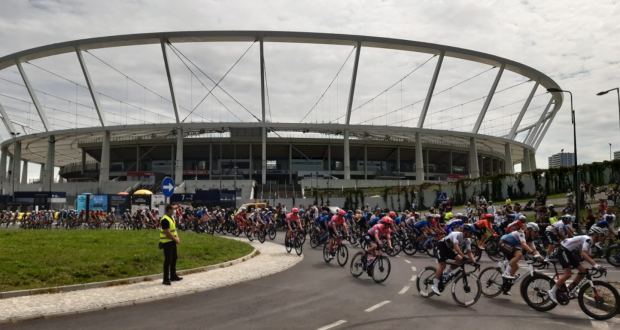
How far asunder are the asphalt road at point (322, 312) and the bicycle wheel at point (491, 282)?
5.2 inches

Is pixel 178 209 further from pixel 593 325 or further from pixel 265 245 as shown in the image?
pixel 593 325

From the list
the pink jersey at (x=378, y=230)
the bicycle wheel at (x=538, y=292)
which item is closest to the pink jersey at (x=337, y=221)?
the pink jersey at (x=378, y=230)

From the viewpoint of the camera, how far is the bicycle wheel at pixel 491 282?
376 inches

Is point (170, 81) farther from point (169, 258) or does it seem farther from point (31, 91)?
point (169, 258)

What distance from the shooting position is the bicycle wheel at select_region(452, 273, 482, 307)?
28.9ft

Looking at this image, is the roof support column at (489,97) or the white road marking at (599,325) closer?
the white road marking at (599,325)

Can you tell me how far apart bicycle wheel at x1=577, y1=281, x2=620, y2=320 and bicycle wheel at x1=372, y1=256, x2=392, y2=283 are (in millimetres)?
4392

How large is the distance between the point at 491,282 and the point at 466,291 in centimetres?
112

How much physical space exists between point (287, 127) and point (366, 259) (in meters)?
51.3

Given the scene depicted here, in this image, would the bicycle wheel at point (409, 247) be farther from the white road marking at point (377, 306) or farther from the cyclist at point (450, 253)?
the white road marking at point (377, 306)

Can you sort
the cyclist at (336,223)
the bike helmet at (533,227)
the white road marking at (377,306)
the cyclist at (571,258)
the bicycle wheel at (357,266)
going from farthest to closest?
the cyclist at (336,223), the bicycle wheel at (357,266), the bike helmet at (533,227), the white road marking at (377,306), the cyclist at (571,258)

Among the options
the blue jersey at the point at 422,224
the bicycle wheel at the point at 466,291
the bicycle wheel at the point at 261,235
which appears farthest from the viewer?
the bicycle wheel at the point at 261,235

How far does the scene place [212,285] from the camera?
10836 millimetres

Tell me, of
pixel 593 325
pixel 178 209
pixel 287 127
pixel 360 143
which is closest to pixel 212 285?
pixel 593 325
